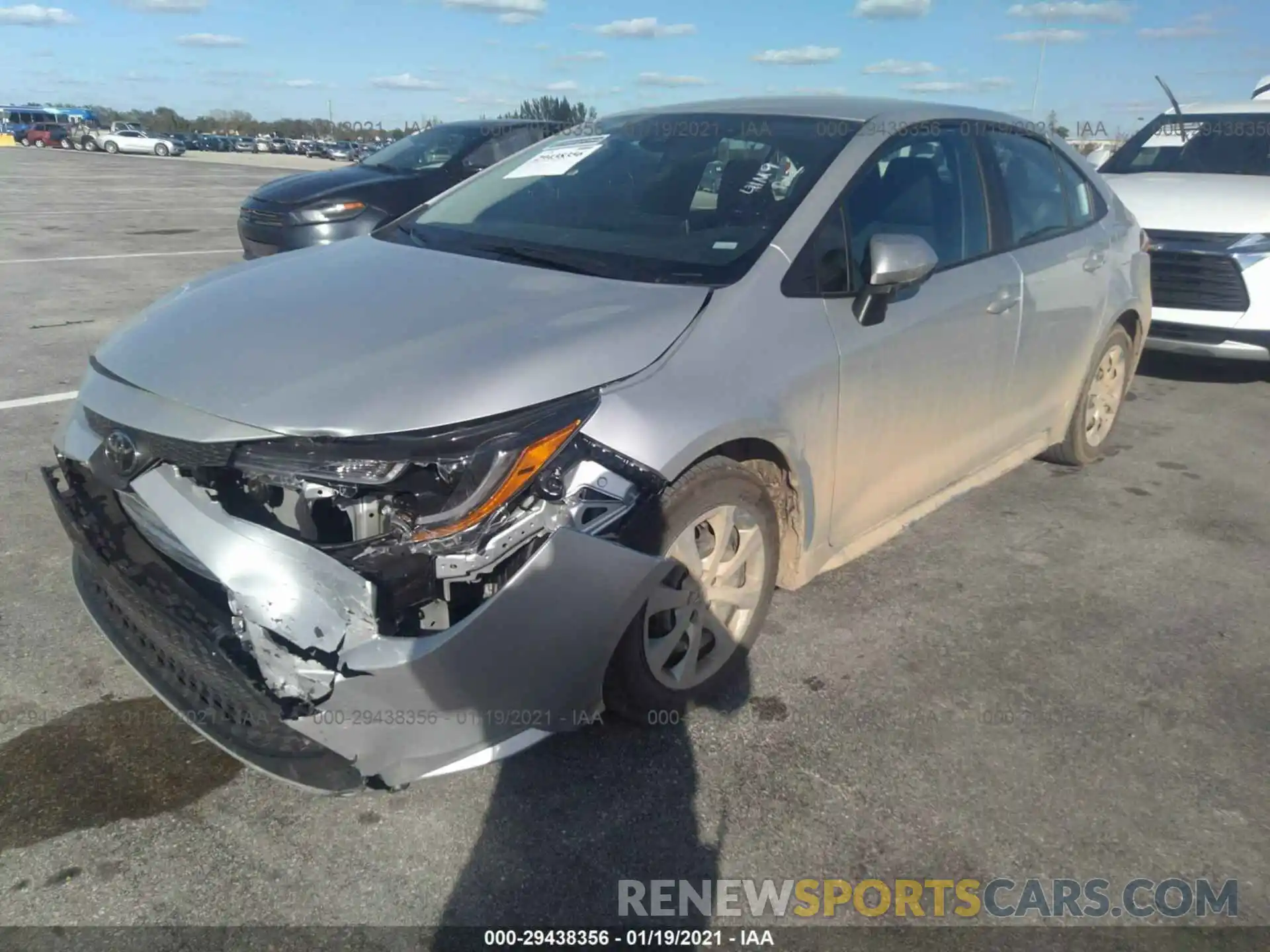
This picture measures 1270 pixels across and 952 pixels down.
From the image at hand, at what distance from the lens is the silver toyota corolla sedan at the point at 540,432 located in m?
2.10

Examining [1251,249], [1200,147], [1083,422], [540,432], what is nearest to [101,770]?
[540,432]

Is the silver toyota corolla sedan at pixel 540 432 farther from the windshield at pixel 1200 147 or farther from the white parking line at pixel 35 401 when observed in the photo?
→ the windshield at pixel 1200 147

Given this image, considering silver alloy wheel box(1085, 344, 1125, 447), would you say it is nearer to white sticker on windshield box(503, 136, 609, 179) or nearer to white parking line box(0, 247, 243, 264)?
white sticker on windshield box(503, 136, 609, 179)

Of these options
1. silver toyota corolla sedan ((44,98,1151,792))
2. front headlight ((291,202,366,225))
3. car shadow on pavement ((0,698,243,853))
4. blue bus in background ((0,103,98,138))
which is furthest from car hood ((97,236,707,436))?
blue bus in background ((0,103,98,138))

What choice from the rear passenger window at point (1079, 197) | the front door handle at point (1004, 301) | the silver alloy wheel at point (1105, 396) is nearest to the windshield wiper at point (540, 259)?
the front door handle at point (1004, 301)

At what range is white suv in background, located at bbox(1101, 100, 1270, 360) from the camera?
19.9 ft

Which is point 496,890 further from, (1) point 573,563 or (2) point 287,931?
(1) point 573,563

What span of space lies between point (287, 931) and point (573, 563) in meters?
1.00

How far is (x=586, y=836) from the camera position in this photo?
2361mm

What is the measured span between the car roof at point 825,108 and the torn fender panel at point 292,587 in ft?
8.05

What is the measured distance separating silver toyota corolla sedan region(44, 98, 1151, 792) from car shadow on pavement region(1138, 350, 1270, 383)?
4205 millimetres

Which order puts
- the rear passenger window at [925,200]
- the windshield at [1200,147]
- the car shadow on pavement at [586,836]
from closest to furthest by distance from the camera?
the car shadow on pavement at [586,836] → the rear passenger window at [925,200] → the windshield at [1200,147]

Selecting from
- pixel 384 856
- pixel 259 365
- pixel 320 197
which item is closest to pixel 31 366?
pixel 320 197

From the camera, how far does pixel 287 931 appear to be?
208 cm
